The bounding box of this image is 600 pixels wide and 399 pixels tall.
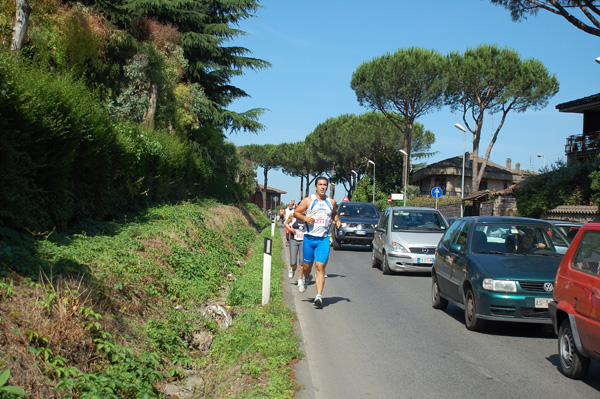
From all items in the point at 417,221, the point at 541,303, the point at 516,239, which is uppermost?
the point at 417,221

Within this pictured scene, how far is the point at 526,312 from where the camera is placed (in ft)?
24.2

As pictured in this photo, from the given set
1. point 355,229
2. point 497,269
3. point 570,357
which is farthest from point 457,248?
point 355,229

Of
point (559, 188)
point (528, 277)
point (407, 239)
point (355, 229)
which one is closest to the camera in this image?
point (528, 277)

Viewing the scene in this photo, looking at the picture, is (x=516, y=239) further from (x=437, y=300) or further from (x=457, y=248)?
(x=437, y=300)

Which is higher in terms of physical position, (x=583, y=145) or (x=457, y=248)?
(x=583, y=145)

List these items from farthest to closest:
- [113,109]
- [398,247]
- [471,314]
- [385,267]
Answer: [113,109], [385,267], [398,247], [471,314]

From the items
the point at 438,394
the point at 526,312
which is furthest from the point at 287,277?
the point at 438,394

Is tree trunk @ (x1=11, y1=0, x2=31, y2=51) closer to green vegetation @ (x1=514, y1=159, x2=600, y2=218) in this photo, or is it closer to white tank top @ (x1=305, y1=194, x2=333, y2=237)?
white tank top @ (x1=305, y1=194, x2=333, y2=237)

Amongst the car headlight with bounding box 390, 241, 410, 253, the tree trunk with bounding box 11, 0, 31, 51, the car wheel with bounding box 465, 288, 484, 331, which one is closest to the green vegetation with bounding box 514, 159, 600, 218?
the car headlight with bounding box 390, 241, 410, 253

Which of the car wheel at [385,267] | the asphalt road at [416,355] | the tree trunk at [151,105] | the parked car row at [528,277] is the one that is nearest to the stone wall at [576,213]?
the car wheel at [385,267]

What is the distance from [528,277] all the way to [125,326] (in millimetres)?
5045

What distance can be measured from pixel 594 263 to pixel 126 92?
56.3ft

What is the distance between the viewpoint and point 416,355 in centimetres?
670

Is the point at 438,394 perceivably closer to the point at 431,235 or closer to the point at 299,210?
the point at 299,210
